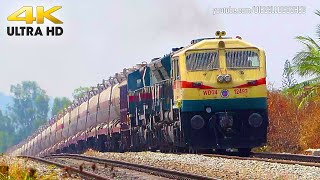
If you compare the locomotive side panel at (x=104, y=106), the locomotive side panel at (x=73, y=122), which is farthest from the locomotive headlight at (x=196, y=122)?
the locomotive side panel at (x=73, y=122)

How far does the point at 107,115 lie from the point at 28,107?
15551 centimetres

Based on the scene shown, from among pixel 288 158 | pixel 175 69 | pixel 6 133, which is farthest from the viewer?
pixel 6 133

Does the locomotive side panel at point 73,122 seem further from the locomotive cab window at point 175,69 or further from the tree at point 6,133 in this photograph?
the tree at point 6,133

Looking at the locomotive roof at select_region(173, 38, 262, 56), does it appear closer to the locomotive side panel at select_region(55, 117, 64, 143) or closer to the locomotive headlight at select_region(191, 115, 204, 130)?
the locomotive headlight at select_region(191, 115, 204, 130)

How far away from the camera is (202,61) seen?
23094mm

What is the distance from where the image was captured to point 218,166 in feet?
64.1

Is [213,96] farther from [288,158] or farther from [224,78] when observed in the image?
[288,158]

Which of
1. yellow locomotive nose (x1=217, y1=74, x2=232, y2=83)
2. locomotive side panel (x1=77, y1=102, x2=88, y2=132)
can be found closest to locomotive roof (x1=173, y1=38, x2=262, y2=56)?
yellow locomotive nose (x1=217, y1=74, x2=232, y2=83)

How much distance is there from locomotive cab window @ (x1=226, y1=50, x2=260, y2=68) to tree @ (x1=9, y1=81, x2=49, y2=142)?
15025 cm

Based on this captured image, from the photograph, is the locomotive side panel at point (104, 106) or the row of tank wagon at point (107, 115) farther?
the locomotive side panel at point (104, 106)

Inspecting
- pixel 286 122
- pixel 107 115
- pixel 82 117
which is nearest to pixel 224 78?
pixel 286 122

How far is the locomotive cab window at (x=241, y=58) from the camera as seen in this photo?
75.8 ft

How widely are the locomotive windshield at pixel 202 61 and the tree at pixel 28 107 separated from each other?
5913 inches

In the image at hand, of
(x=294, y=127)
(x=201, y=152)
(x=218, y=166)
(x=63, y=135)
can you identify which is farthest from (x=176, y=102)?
(x=63, y=135)
